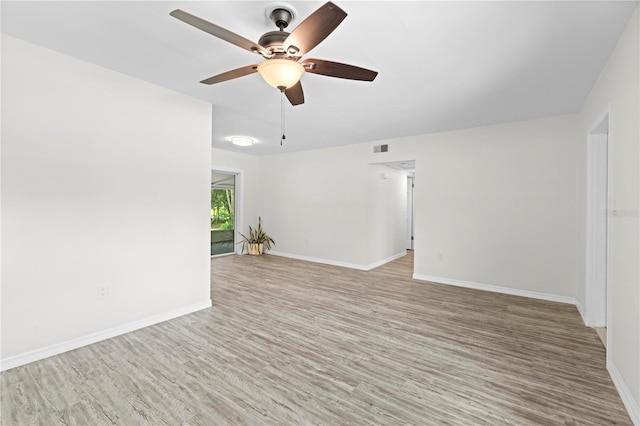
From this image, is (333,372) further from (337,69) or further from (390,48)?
(390,48)

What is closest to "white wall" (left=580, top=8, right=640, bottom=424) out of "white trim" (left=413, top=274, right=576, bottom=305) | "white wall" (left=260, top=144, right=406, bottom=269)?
"white trim" (left=413, top=274, right=576, bottom=305)

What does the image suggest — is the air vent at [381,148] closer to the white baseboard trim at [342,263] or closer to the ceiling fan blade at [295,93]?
the white baseboard trim at [342,263]

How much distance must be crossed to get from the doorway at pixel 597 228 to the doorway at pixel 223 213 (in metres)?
6.53

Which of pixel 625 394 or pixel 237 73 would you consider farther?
pixel 237 73

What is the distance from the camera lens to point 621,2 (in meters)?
1.70

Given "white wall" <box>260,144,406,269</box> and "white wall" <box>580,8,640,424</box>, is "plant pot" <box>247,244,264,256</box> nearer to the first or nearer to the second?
"white wall" <box>260,144,406,269</box>

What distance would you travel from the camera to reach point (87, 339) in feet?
8.42

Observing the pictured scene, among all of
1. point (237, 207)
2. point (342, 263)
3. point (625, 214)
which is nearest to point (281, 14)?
point (625, 214)

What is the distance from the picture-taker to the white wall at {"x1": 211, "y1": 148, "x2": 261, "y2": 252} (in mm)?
6855

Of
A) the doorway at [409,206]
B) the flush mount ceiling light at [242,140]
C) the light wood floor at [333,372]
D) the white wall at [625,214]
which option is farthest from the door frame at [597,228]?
the doorway at [409,206]

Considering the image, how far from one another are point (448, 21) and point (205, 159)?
280cm

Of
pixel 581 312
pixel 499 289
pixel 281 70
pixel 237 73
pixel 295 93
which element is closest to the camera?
pixel 281 70

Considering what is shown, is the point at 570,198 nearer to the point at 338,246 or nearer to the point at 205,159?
the point at 338,246

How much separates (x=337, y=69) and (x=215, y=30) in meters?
0.79
